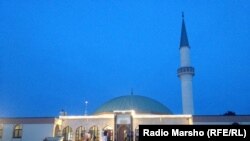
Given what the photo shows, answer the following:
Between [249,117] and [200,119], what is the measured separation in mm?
5492

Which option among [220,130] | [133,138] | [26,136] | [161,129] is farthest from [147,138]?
[26,136]

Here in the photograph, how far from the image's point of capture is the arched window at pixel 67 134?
35944 millimetres

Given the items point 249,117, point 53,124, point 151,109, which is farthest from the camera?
point 151,109

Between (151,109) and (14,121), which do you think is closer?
(14,121)

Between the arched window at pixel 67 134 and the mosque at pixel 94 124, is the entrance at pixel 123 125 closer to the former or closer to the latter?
the mosque at pixel 94 124

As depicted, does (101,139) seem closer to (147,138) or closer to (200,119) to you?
(200,119)

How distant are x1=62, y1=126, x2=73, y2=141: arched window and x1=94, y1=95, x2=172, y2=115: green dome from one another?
6353 mm

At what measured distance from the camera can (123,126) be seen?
34.7m

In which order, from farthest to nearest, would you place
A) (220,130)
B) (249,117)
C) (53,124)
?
(53,124) < (249,117) < (220,130)

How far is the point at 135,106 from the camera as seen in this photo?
4031 centimetres

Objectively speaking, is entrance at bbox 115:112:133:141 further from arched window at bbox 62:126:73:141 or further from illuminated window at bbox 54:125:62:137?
illuminated window at bbox 54:125:62:137

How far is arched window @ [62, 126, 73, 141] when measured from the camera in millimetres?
35944

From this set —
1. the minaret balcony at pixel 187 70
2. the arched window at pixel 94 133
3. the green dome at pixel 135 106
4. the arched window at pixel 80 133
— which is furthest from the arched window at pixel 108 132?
the minaret balcony at pixel 187 70

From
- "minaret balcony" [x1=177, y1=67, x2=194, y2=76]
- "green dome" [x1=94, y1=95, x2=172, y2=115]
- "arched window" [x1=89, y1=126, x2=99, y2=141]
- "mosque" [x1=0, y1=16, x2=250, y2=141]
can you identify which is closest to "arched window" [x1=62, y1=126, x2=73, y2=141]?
"mosque" [x1=0, y1=16, x2=250, y2=141]
